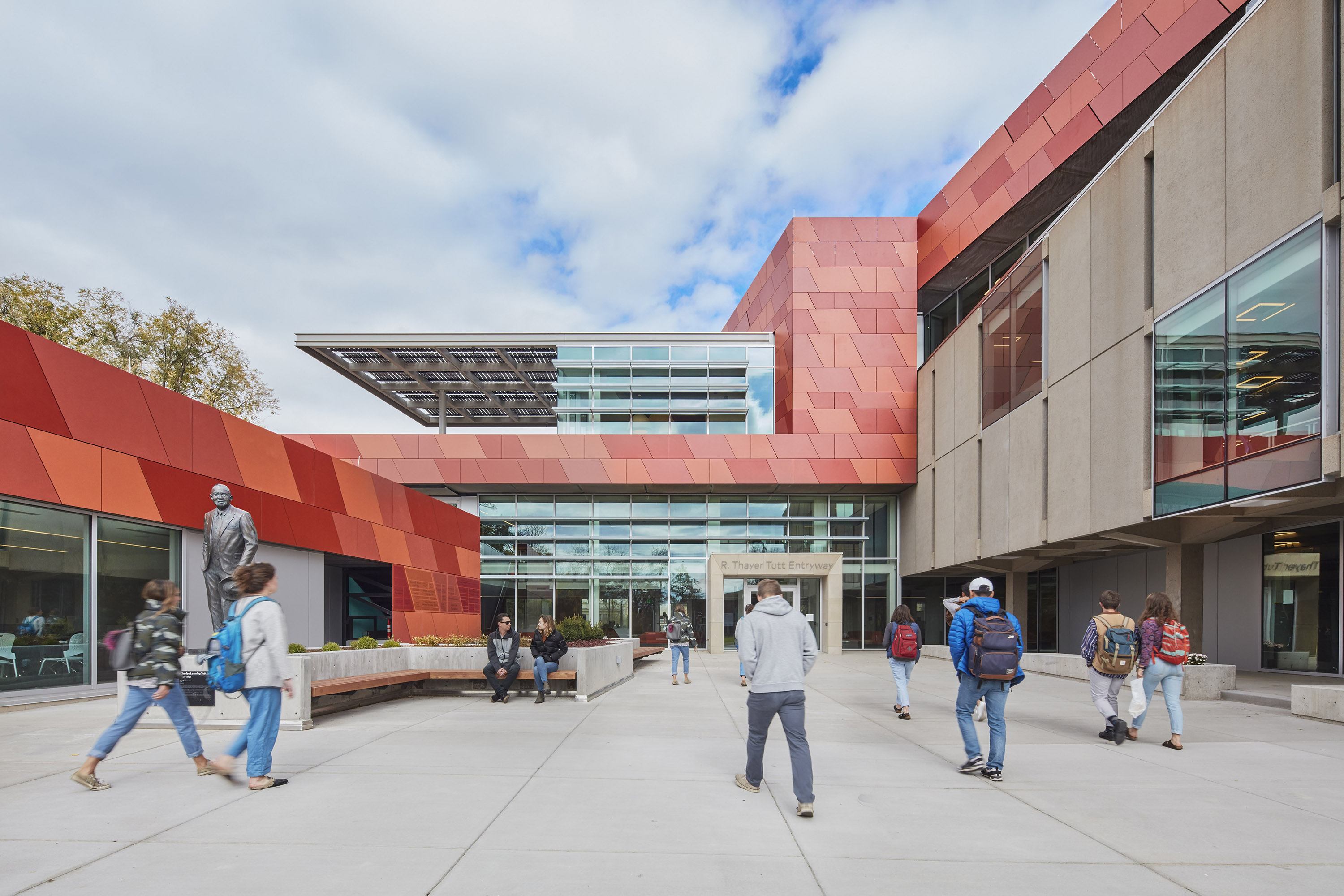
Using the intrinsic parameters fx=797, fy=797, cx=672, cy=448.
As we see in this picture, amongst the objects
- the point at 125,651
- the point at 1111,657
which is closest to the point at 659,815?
the point at 125,651

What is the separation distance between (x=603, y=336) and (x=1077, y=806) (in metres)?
26.5

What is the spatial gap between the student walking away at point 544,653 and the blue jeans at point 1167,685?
26.5ft

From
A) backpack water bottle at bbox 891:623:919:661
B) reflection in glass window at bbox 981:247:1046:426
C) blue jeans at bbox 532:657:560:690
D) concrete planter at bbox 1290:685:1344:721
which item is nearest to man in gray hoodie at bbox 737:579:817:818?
backpack water bottle at bbox 891:623:919:661

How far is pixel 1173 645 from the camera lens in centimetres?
891

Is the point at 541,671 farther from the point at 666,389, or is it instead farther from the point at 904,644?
the point at 666,389

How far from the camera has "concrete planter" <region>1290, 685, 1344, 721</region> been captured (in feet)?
34.7

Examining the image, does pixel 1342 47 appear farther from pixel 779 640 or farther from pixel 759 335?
pixel 759 335

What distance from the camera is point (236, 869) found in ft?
14.7

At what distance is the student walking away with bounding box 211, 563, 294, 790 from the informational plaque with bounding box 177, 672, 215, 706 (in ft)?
10.6

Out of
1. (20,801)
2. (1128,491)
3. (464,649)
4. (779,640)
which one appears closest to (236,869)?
(20,801)

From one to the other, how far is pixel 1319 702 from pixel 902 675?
560 centimetres

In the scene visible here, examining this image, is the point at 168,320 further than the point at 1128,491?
Yes

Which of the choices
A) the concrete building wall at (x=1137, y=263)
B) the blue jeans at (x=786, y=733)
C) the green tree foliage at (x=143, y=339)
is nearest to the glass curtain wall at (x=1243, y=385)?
the concrete building wall at (x=1137, y=263)

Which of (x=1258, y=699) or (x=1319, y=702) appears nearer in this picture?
(x=1319, y=702)
